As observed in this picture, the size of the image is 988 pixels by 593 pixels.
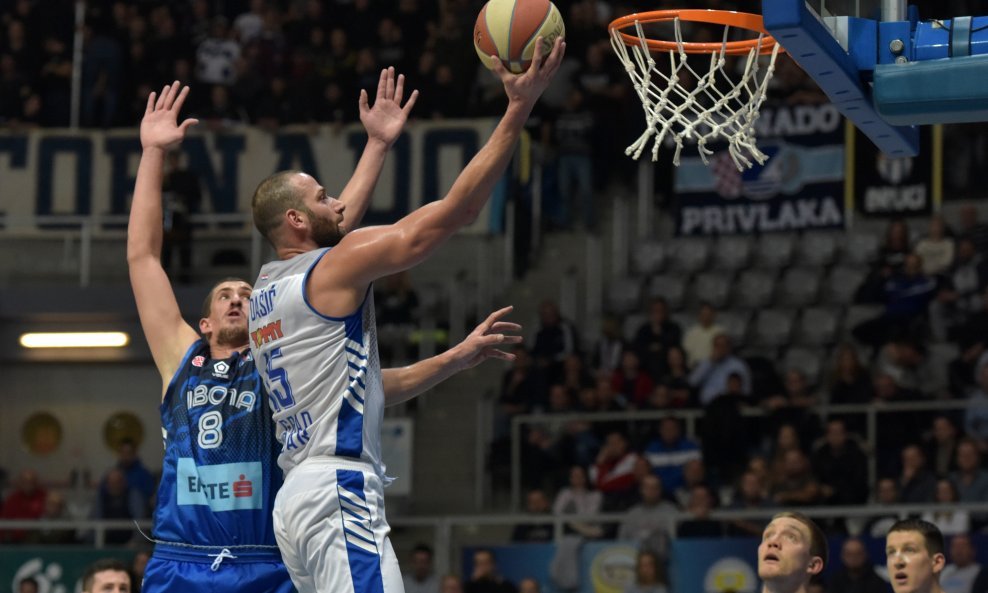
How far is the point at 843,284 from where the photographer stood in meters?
18.3

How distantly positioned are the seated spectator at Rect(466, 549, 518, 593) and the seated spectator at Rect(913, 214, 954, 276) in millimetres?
5554

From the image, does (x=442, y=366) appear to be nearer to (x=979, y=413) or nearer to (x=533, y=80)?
(x=533, y=80)

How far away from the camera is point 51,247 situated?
66.8ft

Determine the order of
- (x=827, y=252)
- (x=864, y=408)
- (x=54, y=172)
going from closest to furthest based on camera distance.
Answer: (x=864, y=408) < (x=827, y=252) < (x=54, y=172)

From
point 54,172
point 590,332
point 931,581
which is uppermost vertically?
point 54,172

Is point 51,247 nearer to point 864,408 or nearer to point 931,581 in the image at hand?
point 864,408

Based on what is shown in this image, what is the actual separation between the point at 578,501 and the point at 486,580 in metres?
1.37

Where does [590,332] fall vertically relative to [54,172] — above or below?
below

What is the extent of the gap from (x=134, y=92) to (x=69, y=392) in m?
3.88

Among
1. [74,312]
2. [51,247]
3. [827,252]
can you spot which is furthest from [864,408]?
[51,247]

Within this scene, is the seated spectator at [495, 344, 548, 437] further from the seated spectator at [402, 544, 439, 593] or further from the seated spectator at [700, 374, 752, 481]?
the seated spectator at [402, 544, 439, 593]

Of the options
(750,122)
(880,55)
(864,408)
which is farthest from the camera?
(864,408)

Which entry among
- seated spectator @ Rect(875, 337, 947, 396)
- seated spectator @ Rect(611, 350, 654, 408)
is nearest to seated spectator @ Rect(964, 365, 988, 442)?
seated spectator @ Rect(875, 337, 947, 396)

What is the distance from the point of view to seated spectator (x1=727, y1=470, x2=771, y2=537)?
14391 mm
